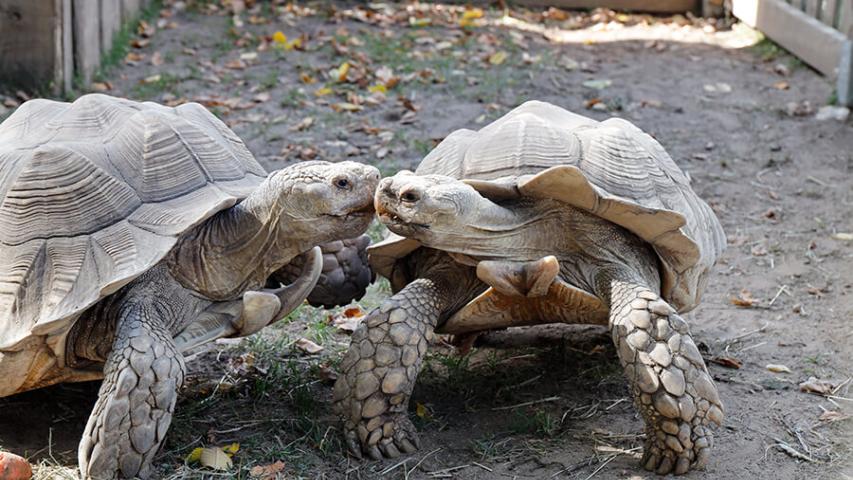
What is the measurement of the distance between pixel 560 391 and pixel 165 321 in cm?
145

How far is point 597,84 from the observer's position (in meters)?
7.88

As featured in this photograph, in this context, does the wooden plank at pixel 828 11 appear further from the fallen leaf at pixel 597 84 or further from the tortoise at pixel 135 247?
the tortoise at pixel 135 247

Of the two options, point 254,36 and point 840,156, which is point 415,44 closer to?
point 254,36

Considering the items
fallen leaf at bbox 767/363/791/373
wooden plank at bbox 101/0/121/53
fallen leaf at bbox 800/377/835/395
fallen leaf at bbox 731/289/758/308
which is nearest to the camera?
fallen leaf at bbox 800/377/835/395

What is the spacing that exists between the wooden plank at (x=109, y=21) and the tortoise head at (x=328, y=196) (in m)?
4.80

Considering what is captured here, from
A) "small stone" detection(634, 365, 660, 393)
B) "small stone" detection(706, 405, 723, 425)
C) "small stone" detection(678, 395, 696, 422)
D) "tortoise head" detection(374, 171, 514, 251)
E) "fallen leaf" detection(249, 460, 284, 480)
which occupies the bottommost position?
"fallen leaf" detection(249, 460, 284, 480)

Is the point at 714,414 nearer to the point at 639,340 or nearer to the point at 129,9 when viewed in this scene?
the point at 639,340

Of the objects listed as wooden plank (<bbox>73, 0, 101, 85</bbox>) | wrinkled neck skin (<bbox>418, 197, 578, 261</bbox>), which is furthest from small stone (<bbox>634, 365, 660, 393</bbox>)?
wooden plank (<bbox>73, 0, 101, 85</bbox>)

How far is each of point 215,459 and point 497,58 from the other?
18.5ft

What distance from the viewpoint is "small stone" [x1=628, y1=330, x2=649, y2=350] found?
3227 millimetres

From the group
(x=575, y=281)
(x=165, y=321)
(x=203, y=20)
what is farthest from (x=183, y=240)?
(x=203, y=20)

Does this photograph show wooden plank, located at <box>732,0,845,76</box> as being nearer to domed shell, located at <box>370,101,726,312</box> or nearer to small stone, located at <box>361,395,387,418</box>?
domed shell, located at <box>370,101,726,312</box>

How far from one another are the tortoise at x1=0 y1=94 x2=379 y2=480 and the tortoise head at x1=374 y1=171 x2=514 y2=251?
0.10 metres

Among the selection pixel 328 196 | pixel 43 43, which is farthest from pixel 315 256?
pixel 43 43
